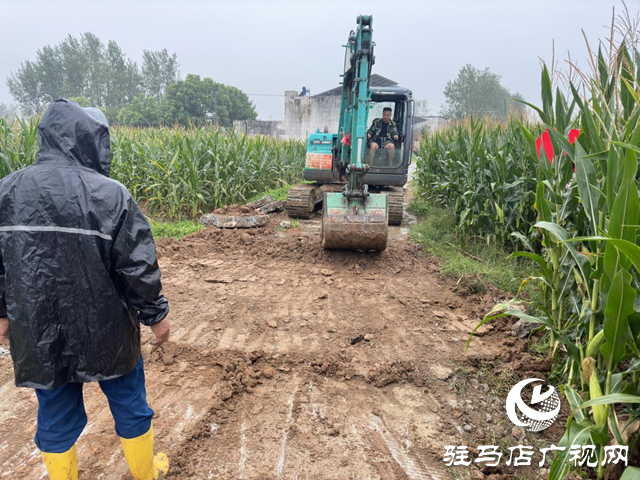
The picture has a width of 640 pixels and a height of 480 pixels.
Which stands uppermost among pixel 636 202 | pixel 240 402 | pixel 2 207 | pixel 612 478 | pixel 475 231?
pixel 636 202

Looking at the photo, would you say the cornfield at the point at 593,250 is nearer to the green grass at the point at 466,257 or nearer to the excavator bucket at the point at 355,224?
the green grass at the point at 466,257

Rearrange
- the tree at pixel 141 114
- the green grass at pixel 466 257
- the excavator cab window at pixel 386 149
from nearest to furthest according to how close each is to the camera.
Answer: the green grass at pixel 466 257 < the excavator cab window at pixel 386 149 < the tree at pixel 141 114

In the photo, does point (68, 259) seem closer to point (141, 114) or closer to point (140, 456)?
point (140, 456)

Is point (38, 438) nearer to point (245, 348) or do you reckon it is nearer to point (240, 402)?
point (240, 402)

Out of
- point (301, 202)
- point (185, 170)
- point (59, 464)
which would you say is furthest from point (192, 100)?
point (59, 464)

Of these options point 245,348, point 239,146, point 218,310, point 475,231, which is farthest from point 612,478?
point 239,146

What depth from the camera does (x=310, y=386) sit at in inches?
117

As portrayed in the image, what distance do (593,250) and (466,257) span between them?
146 inches

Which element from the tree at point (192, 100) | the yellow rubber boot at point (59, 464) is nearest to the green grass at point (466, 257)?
the yellow rubber boot at point (59, 464)

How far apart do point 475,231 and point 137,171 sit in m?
7.13

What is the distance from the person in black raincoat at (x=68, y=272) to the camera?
1.68 metres

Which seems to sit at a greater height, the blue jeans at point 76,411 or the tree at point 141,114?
the tree at point 141,114

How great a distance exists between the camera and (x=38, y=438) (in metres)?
1.86

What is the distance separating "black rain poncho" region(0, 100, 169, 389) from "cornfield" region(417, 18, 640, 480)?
1.89m
